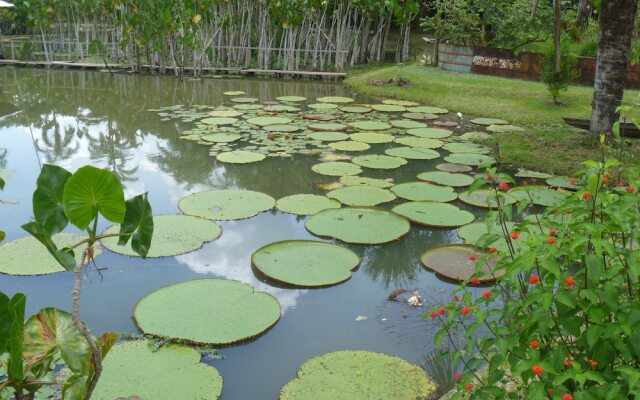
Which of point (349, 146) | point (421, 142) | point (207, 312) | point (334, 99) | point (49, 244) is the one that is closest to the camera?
point (49, 244)

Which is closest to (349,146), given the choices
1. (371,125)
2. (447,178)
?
(371,125)

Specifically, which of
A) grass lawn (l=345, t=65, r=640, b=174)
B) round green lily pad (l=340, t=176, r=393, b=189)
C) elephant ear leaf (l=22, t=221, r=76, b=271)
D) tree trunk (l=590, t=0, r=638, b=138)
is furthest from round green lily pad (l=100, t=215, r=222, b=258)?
tree trunk (l=590, t=0, r=638, b=138)

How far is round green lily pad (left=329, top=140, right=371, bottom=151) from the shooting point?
661 centimetres

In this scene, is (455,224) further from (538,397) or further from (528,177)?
(538,397)

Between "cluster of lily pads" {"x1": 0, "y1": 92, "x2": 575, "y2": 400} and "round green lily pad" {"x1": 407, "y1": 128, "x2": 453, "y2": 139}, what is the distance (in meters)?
0.02

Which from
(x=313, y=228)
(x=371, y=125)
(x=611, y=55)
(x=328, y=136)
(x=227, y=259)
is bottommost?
(x=227, y=259)

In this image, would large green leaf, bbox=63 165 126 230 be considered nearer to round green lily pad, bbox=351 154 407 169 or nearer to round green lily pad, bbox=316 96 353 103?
round green lily pad, bbox=351 154 407 169

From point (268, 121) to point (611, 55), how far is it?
4226mm

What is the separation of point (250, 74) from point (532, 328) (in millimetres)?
11514

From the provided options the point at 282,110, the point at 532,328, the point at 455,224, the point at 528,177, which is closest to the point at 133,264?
the point at 455,224

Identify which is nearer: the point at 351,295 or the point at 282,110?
the point at 351,295

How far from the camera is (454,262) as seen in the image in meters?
3.91

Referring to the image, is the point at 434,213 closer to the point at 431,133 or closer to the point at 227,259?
the point at 227,259

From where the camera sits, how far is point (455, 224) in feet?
14.6
